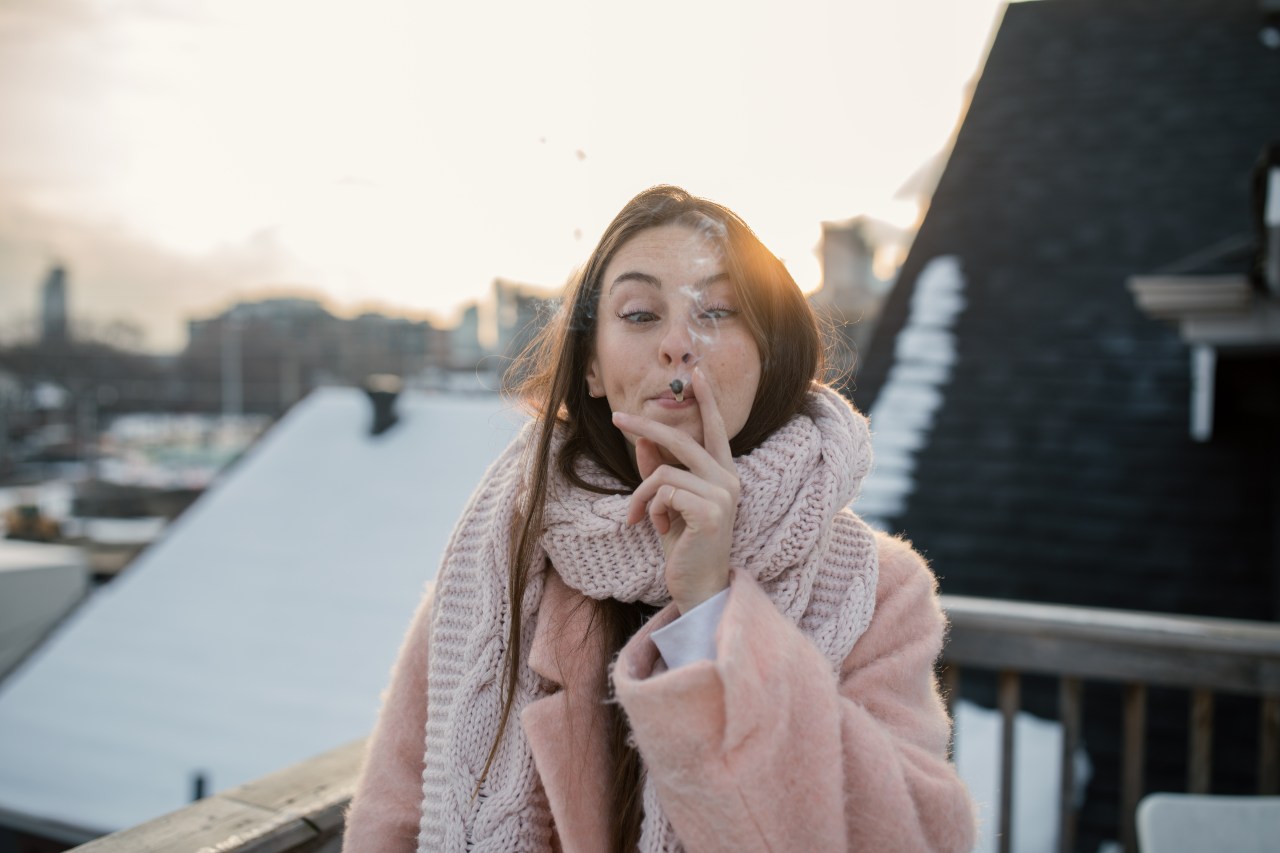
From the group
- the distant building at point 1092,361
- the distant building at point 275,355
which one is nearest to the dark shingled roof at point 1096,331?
the distant building at point 1092,361

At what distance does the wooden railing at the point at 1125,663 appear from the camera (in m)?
1.67

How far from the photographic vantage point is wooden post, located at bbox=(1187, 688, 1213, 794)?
5.63 ft

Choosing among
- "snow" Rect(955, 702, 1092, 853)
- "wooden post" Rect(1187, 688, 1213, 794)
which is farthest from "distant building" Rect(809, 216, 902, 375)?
"wooden post" Rect(1187, 688, 1213, 794)

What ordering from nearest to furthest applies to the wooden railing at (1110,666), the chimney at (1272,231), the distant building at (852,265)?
the wooden railing at (1110,666), the chimney at (1272,231), the distant building at (852,265)

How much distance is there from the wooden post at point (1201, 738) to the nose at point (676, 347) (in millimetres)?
1394

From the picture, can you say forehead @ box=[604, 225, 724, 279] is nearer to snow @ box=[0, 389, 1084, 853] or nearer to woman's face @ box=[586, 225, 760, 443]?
woman's face @ box=[586, 225, 760, 443]

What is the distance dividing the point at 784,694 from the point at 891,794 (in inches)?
7.1

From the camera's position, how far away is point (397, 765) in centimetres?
125

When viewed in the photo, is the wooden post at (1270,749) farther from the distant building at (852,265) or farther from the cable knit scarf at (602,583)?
the distant building at (852,265)

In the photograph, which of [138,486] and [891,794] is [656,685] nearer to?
[891,794]

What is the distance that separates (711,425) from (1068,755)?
1.32 meters

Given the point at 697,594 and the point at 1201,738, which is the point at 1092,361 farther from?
the point at 697,594

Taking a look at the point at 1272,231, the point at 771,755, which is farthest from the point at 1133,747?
the point at 1272,231

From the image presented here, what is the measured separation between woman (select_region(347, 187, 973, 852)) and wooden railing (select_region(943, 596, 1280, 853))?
26.8 inches
